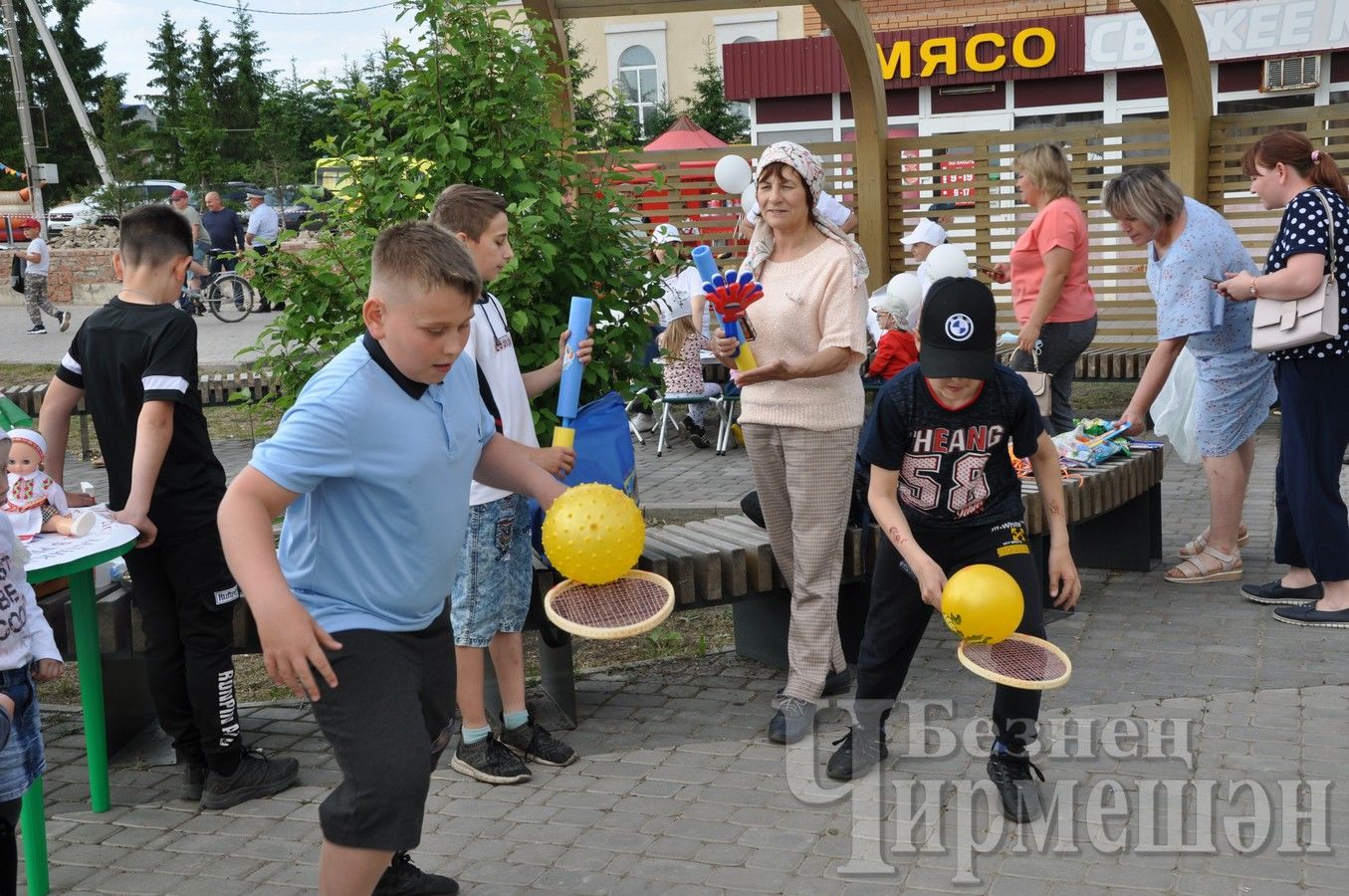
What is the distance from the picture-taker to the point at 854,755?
4473 millimetres

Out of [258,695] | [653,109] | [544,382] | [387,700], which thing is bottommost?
[258,695]

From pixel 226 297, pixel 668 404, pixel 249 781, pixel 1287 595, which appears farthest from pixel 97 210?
pixel 1287 595

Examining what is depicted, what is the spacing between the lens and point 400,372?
3107 mm

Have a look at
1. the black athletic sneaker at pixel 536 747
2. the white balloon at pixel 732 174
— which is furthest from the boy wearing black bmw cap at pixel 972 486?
the white balloon at pixel 732 174

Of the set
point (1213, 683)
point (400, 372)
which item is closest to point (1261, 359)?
point (1213, 683)

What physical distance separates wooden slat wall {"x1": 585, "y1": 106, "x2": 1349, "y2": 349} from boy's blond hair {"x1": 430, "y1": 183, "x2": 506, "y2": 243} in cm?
673

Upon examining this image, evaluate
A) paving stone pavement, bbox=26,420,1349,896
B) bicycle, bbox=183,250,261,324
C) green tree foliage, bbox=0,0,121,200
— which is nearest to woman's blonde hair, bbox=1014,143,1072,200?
paving stone pavement, bbox=26,420,1349,896

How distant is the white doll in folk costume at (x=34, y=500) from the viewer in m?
4.18

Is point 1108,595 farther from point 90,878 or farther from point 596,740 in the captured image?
point 90,878

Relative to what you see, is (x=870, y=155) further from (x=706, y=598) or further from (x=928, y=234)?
(x=706, y=598)

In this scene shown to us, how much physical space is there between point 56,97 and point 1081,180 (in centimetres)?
5827

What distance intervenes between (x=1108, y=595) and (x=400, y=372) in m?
4.39

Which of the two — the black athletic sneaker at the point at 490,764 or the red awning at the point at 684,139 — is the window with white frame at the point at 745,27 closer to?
the red awning at the point at 684,139

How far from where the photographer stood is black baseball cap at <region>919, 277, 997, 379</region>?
391 centimetres
